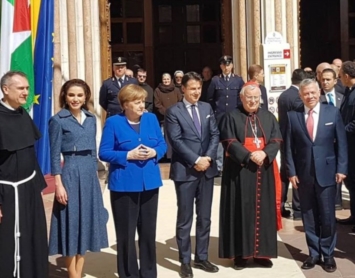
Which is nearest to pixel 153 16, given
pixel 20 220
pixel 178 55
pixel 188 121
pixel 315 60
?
pixel 178 55

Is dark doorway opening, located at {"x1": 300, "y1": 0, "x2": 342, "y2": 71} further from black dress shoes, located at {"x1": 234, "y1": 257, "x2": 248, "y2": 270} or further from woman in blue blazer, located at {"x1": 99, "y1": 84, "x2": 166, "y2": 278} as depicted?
woman in blue blazer, located at {"x1": 99, "y1": 84, "x2": 166, "y2": 278}

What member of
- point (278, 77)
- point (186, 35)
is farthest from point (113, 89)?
point (186, 35)

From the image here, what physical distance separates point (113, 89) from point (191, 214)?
435 centimetres

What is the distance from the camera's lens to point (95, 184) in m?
5.21

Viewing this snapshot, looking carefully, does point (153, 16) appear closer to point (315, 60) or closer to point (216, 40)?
point (216, 40)

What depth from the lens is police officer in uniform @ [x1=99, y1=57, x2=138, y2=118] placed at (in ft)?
31.8

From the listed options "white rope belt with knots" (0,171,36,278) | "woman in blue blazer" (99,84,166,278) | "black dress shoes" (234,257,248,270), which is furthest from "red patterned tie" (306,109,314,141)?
"white rope belt with knots" (0,171,36,278)

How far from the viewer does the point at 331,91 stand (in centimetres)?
758

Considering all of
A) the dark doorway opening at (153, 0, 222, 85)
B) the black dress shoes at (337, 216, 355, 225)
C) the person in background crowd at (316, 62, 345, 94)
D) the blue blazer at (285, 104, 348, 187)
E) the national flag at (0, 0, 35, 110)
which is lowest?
the black dress shoes at (337, 216, 355, 225)

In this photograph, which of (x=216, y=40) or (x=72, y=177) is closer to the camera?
(x=72, y=177)

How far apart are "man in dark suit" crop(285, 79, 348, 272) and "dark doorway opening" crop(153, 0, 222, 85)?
363 inches

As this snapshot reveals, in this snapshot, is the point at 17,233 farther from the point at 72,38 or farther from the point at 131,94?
the point at 72,38

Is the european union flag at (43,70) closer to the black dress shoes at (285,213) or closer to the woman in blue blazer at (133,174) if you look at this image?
the woman in blue blazer at (133,174)

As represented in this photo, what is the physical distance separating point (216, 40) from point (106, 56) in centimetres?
453
